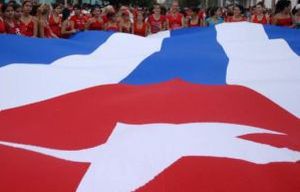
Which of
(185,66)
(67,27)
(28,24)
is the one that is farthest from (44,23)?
(185,66)

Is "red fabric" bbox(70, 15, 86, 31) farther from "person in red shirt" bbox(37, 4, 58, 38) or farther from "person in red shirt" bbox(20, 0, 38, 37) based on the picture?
"person in red shirt" bbox(20, 0, 38, 37)

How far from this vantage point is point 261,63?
379cm

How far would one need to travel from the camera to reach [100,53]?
4312mm

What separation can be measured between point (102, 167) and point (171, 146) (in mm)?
314

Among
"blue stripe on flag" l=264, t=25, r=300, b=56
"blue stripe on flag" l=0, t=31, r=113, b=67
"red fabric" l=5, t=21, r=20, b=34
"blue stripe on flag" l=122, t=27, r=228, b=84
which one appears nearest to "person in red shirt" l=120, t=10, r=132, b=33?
"red fabric" l=5, t=21, r=20, b=34

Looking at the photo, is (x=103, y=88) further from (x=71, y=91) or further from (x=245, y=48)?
(x=245, y=48)

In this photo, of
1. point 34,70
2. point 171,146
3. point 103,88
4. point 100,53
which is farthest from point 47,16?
point 171,146

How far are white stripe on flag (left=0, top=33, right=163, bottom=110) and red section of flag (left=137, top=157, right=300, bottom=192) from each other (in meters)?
1.38

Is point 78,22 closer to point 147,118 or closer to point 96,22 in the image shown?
point 96,22

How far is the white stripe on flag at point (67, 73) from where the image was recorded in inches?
121

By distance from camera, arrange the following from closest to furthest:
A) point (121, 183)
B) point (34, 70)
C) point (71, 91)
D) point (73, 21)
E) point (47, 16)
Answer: point (121, 183), point (71, 91), point (34, 70), point (47, 16), point (73, 21)

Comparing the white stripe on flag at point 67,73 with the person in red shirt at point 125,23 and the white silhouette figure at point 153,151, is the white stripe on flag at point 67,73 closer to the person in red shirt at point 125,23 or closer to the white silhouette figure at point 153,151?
the white silhouette figure at point 153,151

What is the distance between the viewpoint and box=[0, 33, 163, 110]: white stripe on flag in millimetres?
3064

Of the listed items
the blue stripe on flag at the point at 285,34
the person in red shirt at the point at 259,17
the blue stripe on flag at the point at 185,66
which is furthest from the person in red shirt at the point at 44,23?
the person in red shirt at the point at 259,17
